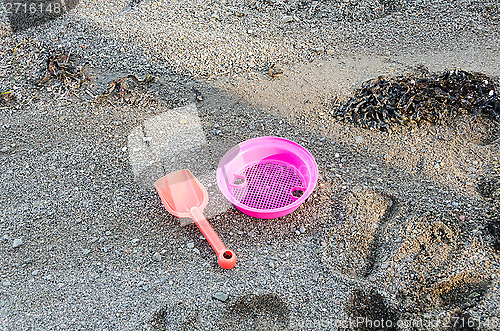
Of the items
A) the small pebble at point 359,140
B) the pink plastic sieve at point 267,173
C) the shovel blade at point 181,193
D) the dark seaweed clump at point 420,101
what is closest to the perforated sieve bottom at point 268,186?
the pink plastic sieve at point 267,173

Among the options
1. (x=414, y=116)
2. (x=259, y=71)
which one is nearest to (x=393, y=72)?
(x=414, y=116)

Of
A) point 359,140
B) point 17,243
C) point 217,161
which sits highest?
point 359,140

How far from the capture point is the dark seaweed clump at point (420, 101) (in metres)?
2.35

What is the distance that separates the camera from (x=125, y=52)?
296 centimetres

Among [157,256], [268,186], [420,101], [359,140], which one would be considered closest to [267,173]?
[268,186]

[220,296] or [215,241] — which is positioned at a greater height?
[215,241]

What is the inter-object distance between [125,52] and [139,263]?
165 cm

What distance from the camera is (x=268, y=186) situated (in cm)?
211

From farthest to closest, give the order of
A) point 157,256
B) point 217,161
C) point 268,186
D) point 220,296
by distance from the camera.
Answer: point 217,161, point 268,186, point 157,256, point 220,296

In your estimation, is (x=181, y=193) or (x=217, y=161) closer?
(x=181, y=193)

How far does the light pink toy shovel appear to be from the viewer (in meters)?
1.86

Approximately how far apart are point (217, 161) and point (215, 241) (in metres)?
0.57

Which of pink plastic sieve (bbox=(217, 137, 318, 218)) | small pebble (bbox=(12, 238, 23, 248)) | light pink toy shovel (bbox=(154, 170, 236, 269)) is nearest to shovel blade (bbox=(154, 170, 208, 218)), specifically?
light pink toy shovel (bbox=(154, 170, 236, 269))

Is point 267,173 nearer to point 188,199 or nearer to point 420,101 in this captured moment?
point 188,199
